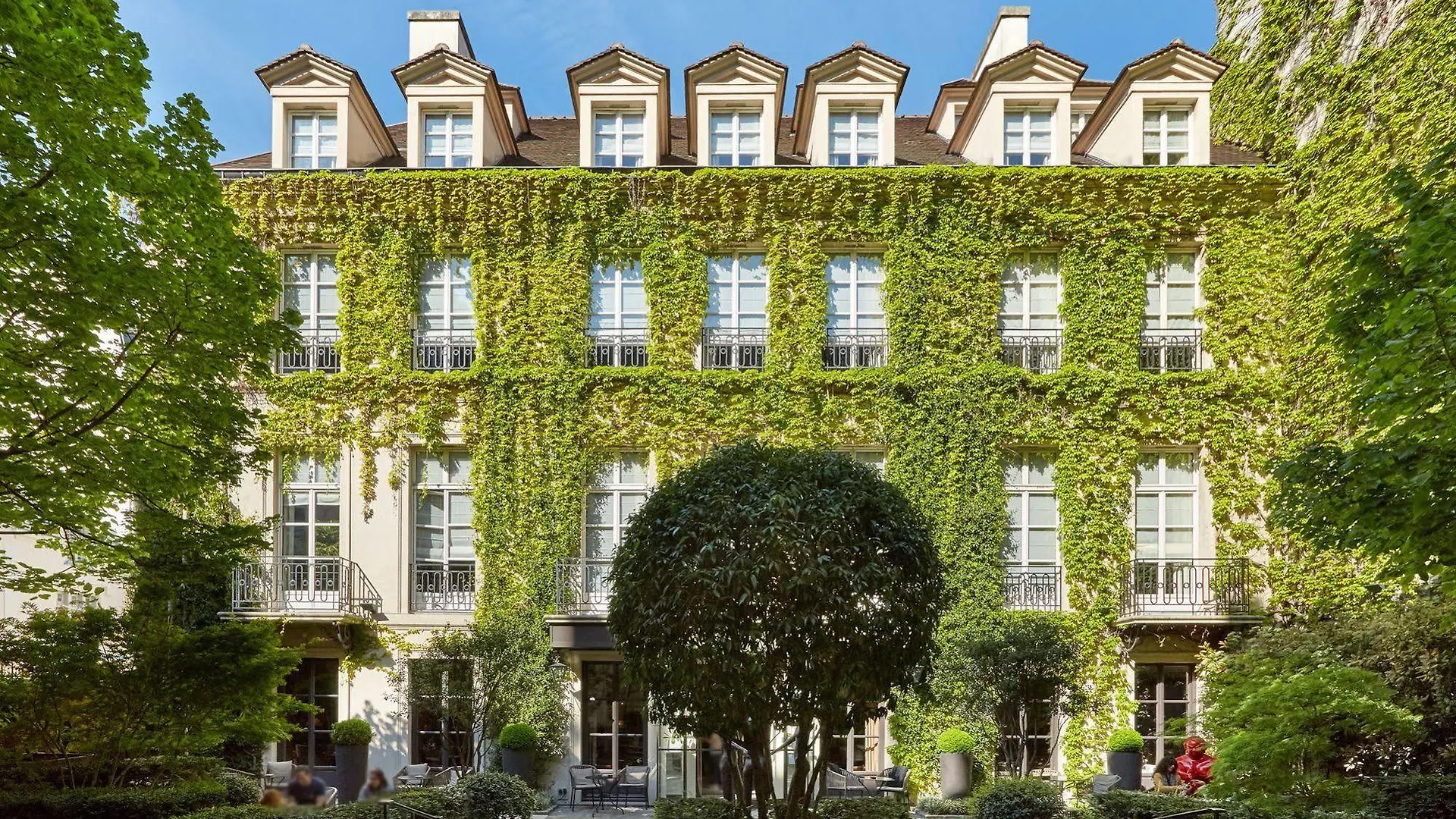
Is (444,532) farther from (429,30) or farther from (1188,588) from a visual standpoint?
(1188,588)

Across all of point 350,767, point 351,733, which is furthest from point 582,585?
point 350,767

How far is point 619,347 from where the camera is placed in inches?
740

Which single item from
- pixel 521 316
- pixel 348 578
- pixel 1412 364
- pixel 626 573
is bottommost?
pixel 348 578

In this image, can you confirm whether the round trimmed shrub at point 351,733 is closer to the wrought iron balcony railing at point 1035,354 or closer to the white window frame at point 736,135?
the white window frame at point 736,135

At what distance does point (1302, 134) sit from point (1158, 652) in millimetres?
10383

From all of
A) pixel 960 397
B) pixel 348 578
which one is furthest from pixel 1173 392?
pixel 348 578

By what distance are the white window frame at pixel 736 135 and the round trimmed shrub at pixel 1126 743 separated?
12.6 meters

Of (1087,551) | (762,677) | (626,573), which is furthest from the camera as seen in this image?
(1087,551)

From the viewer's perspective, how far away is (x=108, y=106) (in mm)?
9641

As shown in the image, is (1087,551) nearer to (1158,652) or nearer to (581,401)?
(1158,652)

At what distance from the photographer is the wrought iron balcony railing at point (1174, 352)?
18.6 metres

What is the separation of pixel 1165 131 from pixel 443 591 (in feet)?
55.7

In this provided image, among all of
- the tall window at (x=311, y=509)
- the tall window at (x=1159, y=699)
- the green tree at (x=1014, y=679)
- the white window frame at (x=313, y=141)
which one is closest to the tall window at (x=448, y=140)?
the white window frame at (x=313, y=141)

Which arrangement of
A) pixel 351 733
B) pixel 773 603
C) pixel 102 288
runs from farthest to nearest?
pixel 351 733, pixel 102 288, pixel 773 603
